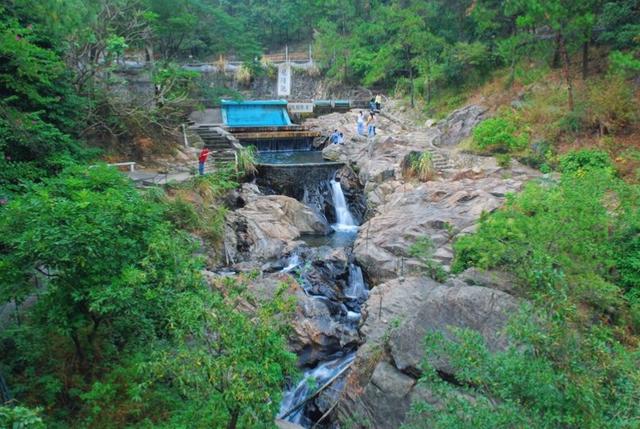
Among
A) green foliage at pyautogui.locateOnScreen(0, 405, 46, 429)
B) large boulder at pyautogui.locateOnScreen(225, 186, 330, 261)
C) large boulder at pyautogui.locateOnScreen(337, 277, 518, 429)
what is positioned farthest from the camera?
large boulder at pyautogui.locateOnScreen(225, 186, 330, 261)

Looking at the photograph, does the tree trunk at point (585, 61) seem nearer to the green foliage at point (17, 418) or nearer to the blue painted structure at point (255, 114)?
the blue painted structure at point (255, 114)

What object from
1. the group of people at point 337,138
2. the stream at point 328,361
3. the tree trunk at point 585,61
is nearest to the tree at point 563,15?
the tree trunk at point 585,61

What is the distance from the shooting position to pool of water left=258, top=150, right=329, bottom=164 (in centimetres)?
2110

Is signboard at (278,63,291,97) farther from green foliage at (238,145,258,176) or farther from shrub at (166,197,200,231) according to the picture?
shrub at (166,197,200,231)

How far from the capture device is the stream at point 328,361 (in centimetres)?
757

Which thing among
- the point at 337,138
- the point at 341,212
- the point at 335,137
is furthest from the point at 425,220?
the point at 335,137

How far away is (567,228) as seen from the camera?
745 cm

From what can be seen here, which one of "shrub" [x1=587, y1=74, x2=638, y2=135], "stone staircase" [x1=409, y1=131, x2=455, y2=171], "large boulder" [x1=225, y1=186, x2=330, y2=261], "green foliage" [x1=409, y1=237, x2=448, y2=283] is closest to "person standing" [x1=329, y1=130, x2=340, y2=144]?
"stone staircase" [x1=409, y1=131, x2=455, y2=171]

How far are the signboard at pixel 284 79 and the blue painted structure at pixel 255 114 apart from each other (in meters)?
5.21

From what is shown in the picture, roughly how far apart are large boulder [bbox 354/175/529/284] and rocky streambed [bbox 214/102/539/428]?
3 centimetres

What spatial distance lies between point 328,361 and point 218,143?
13315 millimetres

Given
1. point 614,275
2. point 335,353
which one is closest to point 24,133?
point 335,353

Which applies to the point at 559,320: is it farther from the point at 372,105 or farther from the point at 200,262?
the point at 372,105

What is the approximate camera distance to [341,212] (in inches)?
664
